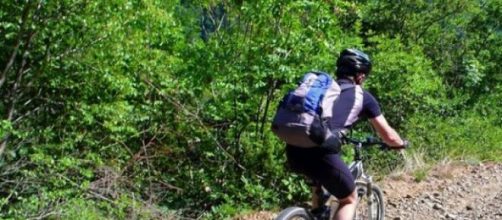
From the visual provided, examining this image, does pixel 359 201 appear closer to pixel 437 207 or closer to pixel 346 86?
pixel 346 86

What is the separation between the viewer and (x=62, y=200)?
26.8ft

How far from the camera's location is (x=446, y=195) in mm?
8859

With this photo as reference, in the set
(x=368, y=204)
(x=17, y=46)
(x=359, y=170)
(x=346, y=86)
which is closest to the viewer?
(x=346, y=86)

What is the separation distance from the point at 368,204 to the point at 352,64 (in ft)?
5.29

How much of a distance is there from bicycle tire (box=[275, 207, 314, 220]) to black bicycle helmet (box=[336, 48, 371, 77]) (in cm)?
103

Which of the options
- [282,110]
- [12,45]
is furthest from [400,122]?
[282,110]

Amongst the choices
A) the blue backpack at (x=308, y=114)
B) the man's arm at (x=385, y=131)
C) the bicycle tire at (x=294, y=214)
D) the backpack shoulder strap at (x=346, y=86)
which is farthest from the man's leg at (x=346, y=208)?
the backpack shoulder strap at (x=346, y=86)

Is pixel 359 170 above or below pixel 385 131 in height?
below

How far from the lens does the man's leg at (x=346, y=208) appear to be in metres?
4.98

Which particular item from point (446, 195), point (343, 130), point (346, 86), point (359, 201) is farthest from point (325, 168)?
point (446, 195)

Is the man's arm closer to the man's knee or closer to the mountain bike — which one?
the mountain bike

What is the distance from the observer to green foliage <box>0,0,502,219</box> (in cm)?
771

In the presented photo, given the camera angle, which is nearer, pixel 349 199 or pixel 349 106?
pixel 349 106

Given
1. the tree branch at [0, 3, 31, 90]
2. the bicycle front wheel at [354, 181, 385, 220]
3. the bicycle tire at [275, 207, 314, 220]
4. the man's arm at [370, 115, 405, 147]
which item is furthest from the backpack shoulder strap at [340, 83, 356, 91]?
the tree branch at [0, 3, 31, 90]
